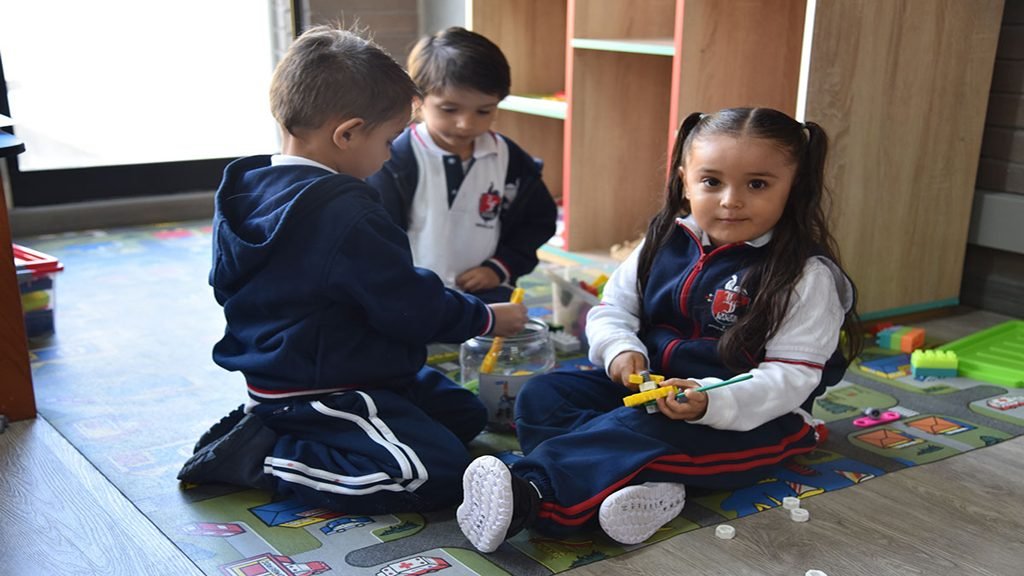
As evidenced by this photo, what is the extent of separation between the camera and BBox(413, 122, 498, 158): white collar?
72.8 inches

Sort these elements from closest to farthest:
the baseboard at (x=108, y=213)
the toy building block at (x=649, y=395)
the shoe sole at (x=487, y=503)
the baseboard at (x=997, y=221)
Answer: the shoe sole at (x=487, y=503), the toy building block at (x=649, y=395), the baseboard at (x=997, y=221), the baseboard at (x=108, y=213)

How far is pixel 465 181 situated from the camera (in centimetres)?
187

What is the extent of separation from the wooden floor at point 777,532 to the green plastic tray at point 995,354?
36 cm

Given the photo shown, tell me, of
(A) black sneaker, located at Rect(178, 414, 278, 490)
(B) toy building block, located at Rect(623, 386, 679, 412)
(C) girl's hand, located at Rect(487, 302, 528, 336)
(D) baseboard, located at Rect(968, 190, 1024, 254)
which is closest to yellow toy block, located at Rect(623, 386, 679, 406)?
(B) toy building block, located at Rect(623, 386, 679, 412)

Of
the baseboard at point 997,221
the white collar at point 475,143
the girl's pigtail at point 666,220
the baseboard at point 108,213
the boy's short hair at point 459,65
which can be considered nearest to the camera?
the girl's pigtail at point 666,220

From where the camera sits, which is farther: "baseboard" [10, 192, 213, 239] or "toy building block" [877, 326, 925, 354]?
"baseboard" [10, 192, 213, 239]

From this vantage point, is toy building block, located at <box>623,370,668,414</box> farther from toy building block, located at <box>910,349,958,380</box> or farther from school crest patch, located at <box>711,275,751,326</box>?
toy building block, located at <box>910,349,958,380</box>

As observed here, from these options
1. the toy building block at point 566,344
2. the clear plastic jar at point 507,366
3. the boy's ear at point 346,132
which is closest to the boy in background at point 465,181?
the toy building block at point 566,344

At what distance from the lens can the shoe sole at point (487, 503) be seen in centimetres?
112

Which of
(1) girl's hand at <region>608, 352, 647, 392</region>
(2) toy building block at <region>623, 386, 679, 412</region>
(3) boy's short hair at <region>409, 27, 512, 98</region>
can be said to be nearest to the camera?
(2) toy building block at <region>623, 386, 679, 412</region>

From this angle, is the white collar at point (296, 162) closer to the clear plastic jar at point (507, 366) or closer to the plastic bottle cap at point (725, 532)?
the clear plastic jar at point (507, 366)

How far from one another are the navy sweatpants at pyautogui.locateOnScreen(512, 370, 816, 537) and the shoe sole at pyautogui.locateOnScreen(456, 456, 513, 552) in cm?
8

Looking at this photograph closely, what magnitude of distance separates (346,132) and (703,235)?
505 millimetres

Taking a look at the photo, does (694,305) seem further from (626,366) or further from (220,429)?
(220,429)
